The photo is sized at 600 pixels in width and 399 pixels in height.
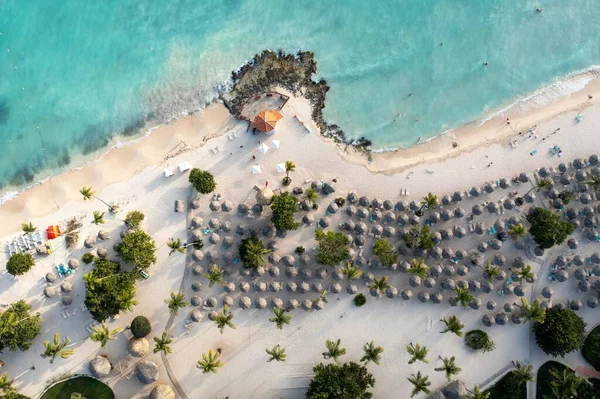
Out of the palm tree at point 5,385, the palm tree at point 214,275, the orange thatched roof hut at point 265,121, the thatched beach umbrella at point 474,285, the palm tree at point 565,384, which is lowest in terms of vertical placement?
the palm tree at point 565,384

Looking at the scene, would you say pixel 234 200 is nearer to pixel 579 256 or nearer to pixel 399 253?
pixel 399 253

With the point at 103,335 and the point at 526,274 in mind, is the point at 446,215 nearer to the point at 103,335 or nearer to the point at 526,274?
the point at 526,274

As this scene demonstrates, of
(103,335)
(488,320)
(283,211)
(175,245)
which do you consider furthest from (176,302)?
(488,320)

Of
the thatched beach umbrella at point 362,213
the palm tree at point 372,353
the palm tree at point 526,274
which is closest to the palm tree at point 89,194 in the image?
the thatched beach umbrella at point 362,213

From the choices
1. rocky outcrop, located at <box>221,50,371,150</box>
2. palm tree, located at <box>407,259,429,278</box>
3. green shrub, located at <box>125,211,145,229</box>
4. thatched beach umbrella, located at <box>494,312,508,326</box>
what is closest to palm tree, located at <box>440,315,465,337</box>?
thatched beach umbrella, located at <box>494,312,508,326</box>

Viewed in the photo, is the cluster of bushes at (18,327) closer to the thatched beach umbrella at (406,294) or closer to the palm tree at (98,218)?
the palm tree at (98,218)
